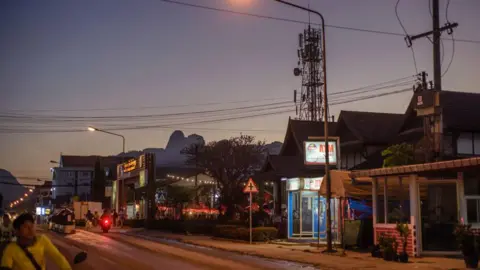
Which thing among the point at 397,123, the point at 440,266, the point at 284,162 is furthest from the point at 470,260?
the point at 397,123

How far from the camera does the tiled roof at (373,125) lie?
41.9 meters

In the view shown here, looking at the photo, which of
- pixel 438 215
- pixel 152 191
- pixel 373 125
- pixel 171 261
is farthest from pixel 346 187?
pixel 152 191

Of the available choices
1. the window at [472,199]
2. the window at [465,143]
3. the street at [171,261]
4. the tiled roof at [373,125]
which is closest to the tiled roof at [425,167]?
the window at [472,199]

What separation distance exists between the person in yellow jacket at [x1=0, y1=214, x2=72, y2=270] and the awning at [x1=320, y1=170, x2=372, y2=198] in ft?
64.7

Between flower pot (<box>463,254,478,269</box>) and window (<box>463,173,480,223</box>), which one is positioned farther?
window (<box>463,173,480,223</box>)

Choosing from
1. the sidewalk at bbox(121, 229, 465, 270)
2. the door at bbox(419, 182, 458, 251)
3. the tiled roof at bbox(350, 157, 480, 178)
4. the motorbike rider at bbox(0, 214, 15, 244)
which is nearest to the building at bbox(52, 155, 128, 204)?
the sidewalk at bbox(121, 229, 465, 270)

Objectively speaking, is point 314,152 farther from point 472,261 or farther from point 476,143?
point 472,261

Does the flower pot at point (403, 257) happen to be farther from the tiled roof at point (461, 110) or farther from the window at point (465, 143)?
the window at point (465, 143)

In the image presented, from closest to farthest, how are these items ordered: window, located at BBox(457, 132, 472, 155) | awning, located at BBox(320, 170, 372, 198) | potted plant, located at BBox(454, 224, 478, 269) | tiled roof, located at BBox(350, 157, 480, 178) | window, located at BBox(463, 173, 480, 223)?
potted plant, located at BBox(454, 224, 478, 269), tiled roof, located at BBox(350, 157, 480, 178), window, located at BBox(463, 173, 480, 223), awning, located at BBox(320, 170, 372, 198), window, located at BBox(457, 132, 472, 155)

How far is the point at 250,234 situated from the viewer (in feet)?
99.9

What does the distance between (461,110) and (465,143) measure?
209 centimetres

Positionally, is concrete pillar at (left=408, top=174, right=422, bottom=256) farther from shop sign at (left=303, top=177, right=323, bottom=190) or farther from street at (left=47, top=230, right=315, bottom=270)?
shop sign at (left=303, top=177, right=323, bottom=190)

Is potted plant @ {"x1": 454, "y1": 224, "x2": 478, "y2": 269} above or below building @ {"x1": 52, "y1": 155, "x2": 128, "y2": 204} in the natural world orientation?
below

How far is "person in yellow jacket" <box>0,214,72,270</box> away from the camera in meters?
6.60
